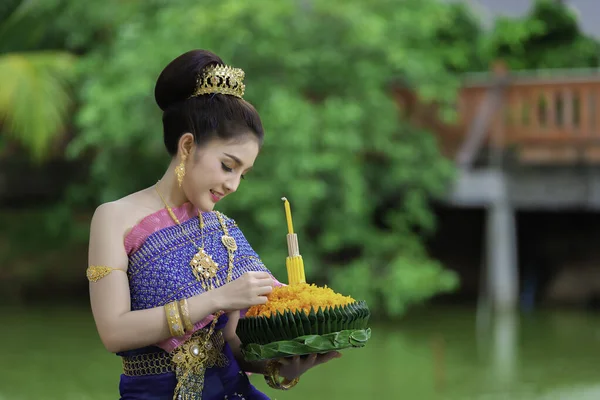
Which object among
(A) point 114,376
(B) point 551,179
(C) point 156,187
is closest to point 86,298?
(A) point 114,376

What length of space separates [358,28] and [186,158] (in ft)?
26.8

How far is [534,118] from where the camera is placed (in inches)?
419

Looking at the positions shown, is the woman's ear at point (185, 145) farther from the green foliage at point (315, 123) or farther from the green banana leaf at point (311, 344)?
the green foliage at point (315, 123)

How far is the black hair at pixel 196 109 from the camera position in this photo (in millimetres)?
2107

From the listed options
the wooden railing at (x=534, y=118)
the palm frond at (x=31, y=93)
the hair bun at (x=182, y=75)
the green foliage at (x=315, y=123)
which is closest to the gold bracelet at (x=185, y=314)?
the hair bun at (x=182, y=75)

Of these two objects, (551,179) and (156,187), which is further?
(551,179)

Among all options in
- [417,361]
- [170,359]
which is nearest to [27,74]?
[417,361]

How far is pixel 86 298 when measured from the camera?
12539 millimetres

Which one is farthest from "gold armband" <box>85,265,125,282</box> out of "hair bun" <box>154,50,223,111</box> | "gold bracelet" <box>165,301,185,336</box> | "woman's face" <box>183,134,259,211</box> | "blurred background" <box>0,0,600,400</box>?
"blurred background" <box>0,0,600,400</box>

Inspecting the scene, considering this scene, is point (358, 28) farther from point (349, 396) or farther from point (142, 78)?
point (349, 396)

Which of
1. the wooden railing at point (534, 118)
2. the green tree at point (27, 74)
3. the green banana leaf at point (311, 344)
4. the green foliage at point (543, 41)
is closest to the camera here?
the green banana leaf at point (311, 344)

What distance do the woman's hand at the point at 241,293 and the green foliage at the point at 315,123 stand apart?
24.3 feet

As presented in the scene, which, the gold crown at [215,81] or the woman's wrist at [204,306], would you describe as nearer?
the woman's wrist at [204,306]

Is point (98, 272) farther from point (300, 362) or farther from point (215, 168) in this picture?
point (300, 362)
